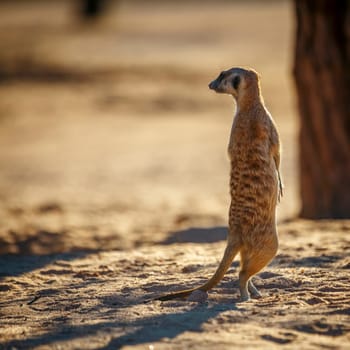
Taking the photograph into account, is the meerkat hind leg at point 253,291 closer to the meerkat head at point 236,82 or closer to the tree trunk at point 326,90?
the meerkat head at point 236,82

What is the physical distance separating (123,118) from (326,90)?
1103 cm

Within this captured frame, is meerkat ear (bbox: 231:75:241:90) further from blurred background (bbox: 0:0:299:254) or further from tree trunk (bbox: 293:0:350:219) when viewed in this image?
tree trunk (bbox: 293:0:350:219)

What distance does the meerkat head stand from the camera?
5.28 meters

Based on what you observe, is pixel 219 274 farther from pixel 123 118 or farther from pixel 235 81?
pixel 123 118

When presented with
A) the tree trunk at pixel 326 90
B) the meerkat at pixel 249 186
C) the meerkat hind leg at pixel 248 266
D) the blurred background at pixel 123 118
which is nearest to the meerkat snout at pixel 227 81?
the meerkat at pixel 249 186

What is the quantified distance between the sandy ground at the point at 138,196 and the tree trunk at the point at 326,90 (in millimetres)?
1091

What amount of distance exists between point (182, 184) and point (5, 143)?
6.13 m

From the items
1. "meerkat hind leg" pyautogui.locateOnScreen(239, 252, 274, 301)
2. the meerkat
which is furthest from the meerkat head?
"meerkat hind leg" pyautogui.locateOnScreen(239, 252, 274, 301)

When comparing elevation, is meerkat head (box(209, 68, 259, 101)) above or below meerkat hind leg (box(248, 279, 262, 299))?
above

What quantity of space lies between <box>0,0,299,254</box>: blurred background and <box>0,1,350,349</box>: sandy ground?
57mm

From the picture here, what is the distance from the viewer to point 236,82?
535cm

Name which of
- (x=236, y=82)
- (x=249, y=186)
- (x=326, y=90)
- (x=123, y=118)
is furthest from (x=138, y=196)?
(x=123, y=118)

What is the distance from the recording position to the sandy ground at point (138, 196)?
4.71 meters

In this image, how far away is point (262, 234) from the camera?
5.14 m
